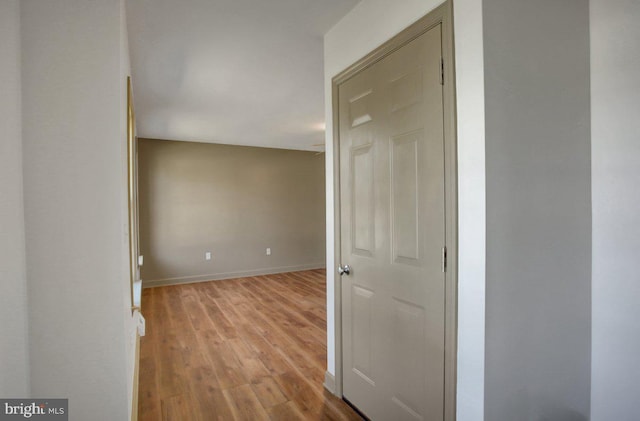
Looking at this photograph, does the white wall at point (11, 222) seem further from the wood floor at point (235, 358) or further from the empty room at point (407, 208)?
the wood floor at point (235, 358)

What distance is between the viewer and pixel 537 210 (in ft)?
4.64

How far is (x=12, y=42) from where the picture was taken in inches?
49.3

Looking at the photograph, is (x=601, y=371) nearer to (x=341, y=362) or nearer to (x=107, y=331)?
(x=341, y=362)

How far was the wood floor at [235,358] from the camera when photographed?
84.0 inches

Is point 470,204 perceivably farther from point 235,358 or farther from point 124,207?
point 235,358

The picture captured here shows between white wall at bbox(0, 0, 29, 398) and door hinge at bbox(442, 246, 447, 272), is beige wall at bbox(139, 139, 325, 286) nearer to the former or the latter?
white wall at bbox(0, 0, 29, 398)

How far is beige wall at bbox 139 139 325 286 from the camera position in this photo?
18.3ft

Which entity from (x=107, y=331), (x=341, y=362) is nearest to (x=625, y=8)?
(x=341, y=362)

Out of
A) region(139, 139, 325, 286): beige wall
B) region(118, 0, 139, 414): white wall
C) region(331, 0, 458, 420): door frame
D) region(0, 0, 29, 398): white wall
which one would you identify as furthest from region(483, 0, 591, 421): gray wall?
region(139, 139, 325, 286): beige wall

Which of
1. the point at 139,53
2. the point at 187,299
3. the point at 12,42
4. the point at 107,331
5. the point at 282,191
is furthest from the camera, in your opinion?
the point at 282,191

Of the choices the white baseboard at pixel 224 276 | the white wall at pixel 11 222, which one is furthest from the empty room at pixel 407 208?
the white baseboard at pixel 224 276

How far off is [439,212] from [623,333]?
1044mm

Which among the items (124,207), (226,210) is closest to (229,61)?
(124,207)

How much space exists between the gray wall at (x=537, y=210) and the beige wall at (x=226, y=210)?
212 inches
